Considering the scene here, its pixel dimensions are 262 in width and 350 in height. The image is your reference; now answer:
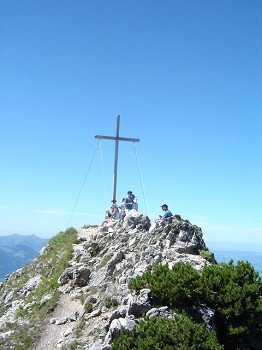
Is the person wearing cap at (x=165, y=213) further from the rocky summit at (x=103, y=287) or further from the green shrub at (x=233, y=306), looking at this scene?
the green shrub at (x=233, y=306)

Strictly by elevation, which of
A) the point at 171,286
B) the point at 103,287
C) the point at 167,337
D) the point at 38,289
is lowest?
the point at 167,337

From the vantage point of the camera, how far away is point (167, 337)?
10703mm

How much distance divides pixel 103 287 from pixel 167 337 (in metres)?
7.79

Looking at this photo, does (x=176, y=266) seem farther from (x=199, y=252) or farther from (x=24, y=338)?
(x=24, y=338)

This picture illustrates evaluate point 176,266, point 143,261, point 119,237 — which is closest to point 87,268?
point 119,237

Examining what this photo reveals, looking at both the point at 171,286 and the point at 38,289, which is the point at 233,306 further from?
the point at 38,289

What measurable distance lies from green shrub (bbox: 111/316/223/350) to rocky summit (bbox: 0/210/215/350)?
2.84 feet

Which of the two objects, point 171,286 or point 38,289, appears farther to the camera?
point 38,289

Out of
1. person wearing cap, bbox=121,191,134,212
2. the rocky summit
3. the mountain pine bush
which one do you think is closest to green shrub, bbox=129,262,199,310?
the mountain pine bush

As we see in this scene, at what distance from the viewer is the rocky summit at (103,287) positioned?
13.3m

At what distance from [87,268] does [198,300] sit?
9.50 m

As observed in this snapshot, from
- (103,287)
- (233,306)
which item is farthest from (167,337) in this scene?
(103,287)

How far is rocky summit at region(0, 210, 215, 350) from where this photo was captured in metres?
13.3

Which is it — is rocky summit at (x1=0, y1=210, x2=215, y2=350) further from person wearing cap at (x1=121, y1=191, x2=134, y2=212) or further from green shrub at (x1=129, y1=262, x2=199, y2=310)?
person wearing cap at (x1=121, y1=191, x2=134, y2=212)
